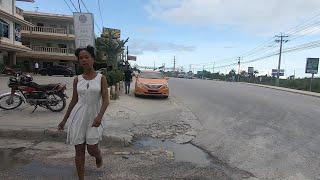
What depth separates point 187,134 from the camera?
38.1 feet

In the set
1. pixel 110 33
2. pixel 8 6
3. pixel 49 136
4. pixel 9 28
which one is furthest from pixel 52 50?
pixel 49 136

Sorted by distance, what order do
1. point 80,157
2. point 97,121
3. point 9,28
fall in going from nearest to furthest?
point 97,121 → point 80,157 → point 9,28

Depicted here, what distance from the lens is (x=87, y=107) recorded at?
5.84 meters

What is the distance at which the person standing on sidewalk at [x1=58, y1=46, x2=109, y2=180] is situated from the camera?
585 centimetres

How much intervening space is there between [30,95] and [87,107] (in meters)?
7.80

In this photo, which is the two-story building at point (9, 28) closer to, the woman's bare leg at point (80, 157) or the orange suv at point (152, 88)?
the orange suv at point (152, 88)

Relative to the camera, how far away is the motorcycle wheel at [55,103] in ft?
43.6

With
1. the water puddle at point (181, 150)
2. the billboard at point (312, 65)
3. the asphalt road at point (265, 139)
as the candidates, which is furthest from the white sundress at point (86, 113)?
the billboard at point (312, 65)

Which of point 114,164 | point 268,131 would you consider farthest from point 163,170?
point 268,131

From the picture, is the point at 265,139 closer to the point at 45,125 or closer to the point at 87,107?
the point at 45,125

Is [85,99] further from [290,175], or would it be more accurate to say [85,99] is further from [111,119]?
[111,119]

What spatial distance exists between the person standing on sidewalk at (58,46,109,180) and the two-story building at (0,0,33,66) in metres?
37.6

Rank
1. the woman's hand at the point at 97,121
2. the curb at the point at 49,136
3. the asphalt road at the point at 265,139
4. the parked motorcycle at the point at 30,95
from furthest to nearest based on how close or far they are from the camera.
Result: the parked motorcycle at the point at 30,95, the curb at the point at 49,136, the asphalt road at the point at 265,139, the woman's hand at the point at 97,121

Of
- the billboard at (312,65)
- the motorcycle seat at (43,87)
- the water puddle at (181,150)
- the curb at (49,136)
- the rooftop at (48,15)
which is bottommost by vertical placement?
the water puddle at (181,150)
